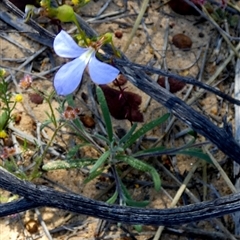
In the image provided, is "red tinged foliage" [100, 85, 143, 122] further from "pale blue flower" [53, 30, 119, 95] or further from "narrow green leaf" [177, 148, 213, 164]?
"pale blue flower" [53, 30, 119, 95]

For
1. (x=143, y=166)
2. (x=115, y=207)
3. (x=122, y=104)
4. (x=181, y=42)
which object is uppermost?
(x=181, y=42)

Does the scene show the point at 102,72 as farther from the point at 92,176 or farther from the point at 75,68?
the point at 92,176

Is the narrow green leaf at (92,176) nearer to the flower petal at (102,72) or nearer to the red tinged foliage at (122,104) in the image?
the red tinged foliage at (122,104)

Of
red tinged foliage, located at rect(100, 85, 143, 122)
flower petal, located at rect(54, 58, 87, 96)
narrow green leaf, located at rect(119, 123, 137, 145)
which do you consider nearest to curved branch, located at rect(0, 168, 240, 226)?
flower petal, located at rect(54, 58, 87, 96)

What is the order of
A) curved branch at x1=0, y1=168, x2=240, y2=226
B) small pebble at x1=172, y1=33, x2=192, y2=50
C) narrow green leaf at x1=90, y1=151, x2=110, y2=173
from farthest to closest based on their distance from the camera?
small pebble at x1=172, y1=33, x2=192, y2=50
narrow green leaf at x1=90, y1=151, x2=110, y2=173
curved branch at x1=0, y1=168, x2=240, y2=226

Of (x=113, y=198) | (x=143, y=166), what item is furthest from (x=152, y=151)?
(x=113, y=198)

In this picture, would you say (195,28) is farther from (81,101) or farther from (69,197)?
(69,197)

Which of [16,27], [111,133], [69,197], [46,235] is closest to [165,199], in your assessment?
[111,133]

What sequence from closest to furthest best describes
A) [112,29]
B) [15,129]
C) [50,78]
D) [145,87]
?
[145,87]
[15,129]
[50,78]
[112,29]
